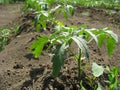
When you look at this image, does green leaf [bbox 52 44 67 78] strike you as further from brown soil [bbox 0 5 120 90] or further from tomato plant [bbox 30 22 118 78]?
brown soil [bbox 0 5 120 90]

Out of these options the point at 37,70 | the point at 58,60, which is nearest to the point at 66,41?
the point at 58,60

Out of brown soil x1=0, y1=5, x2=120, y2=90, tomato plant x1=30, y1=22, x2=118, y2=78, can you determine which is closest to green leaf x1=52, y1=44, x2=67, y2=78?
tomato plant x1=30, y1=22, x2=118, y2=78

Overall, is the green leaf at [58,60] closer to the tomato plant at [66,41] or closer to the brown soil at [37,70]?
the tomato plant at [66,41]

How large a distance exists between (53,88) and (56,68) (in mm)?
388

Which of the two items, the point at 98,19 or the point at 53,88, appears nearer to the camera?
the point at 53,88

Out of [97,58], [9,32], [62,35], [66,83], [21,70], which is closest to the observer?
[62,35]

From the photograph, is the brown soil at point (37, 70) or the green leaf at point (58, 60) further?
the brown soil at point (37, 70)

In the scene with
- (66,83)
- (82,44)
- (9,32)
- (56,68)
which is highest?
(82,44)

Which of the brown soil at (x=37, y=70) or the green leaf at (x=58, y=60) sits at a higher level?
the green leaf at (x=58, y=60)

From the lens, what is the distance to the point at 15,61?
345 centimetres

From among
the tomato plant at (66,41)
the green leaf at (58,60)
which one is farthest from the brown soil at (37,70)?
the green leaf at (58,60)

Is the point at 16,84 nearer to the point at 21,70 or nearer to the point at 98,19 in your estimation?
the point at 21,70

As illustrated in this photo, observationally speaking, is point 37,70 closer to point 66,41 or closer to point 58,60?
point 66,41

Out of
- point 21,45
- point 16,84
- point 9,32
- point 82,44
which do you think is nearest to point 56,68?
point 82,44
